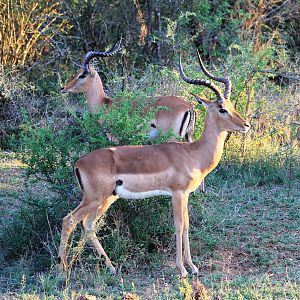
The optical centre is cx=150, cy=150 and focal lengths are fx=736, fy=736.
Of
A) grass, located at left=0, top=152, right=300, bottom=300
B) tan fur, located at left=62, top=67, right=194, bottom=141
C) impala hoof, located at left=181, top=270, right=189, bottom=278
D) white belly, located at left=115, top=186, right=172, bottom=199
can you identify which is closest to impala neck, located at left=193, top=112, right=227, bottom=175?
white belly, located at left=115, top=186, right=172, bottom=199

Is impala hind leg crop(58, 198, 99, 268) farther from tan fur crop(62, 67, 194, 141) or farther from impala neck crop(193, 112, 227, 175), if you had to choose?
tan fur crop(62, 67, 194, 141)

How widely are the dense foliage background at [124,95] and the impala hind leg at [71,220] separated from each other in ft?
0.36

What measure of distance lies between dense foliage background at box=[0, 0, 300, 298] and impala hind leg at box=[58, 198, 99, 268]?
0.36 feet

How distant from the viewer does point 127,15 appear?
11.4 metres

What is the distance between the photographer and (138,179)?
17.7 feet

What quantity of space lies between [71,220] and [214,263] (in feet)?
3.86

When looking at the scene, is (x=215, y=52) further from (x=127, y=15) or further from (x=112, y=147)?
(x=112, y=147)

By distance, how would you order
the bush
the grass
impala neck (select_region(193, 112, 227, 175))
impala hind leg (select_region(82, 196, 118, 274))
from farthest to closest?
the bush < impala neck (select_region(193, 112, 227, 175)) < impala hind leg (select_region(82, 196, 118, 274)) < the grass

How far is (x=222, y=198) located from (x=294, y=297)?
2.82 m

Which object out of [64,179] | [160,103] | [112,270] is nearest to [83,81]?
[160,103]

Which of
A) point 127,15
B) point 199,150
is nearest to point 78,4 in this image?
point 127,15

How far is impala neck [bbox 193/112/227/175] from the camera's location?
5.62 m

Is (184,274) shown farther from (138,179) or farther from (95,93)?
(95,93)

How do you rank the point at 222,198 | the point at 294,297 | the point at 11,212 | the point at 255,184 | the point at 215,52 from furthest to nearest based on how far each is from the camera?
the point at 215,52 → the point at 255,184 → the point at 222,198 → the point at 11,212 → the point at 294,297
